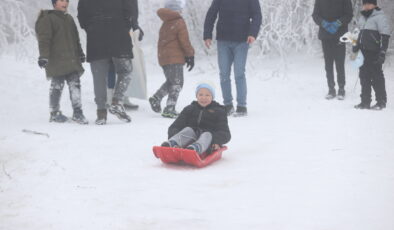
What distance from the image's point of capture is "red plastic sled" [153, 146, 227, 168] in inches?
147

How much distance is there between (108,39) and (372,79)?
11.7 feet

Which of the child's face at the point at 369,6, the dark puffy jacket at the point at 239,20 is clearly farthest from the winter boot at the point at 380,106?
the dark puffy jacket at the point at 239,20

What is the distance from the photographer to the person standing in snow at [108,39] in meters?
5.57

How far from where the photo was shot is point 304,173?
3512 mm

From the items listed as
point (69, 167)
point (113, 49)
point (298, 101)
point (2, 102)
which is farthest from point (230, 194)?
point (2, 102)

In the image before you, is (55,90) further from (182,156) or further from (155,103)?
(182,156)

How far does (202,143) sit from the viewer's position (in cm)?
399

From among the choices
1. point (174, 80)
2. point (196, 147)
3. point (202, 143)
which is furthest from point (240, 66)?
point (196, 147)

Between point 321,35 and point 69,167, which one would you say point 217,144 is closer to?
point 69,167

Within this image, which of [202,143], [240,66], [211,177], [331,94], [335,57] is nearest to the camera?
[211,177]

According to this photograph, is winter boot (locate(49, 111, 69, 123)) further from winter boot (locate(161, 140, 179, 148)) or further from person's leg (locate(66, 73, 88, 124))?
winter boot (locate(161, 140, 179, 148))

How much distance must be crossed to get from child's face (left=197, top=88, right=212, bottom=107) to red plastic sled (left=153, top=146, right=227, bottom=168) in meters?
0.67

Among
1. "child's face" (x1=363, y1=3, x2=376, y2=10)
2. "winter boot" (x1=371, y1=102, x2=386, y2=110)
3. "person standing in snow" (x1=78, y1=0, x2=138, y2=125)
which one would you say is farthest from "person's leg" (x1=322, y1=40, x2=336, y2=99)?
"person standing in snow" (x1=78, y1=0, x2=138, y2=125)

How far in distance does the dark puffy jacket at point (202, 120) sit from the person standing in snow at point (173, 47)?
180cm
